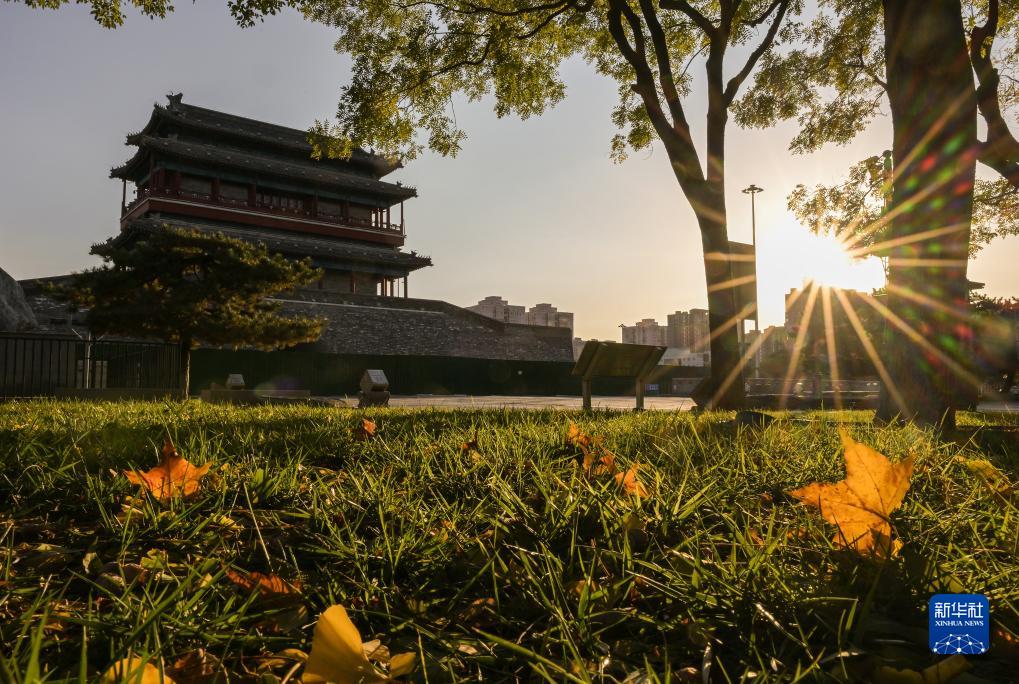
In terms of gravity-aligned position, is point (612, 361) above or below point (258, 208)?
below

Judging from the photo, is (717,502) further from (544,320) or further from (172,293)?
(544,320)

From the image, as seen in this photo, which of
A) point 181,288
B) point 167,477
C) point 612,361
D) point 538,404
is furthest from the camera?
point 538,404

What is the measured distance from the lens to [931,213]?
4734mm

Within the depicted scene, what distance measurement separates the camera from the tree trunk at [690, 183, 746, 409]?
27.1 feet

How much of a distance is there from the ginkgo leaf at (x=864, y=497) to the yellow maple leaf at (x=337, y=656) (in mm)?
811

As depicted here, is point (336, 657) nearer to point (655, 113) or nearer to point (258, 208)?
point (655, 113)

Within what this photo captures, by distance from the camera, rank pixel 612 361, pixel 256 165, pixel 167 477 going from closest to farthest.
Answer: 1. pixel 167 477
2. pixel 612 361
3. pixel 256 165

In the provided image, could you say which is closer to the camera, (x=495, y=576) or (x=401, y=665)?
(x=401, y=665)

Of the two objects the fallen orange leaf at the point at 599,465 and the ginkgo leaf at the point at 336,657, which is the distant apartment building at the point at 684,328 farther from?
the ginkgo leaf at the point at 336,657

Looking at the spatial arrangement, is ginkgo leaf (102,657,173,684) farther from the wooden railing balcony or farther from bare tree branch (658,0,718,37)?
the wooden railing balcony

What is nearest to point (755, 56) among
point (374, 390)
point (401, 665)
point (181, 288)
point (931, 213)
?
point (931, 213)

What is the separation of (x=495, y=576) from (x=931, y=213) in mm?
5130

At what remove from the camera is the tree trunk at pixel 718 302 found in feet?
27.1

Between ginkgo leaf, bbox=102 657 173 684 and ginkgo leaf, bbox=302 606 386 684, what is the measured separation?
0.55 feet
